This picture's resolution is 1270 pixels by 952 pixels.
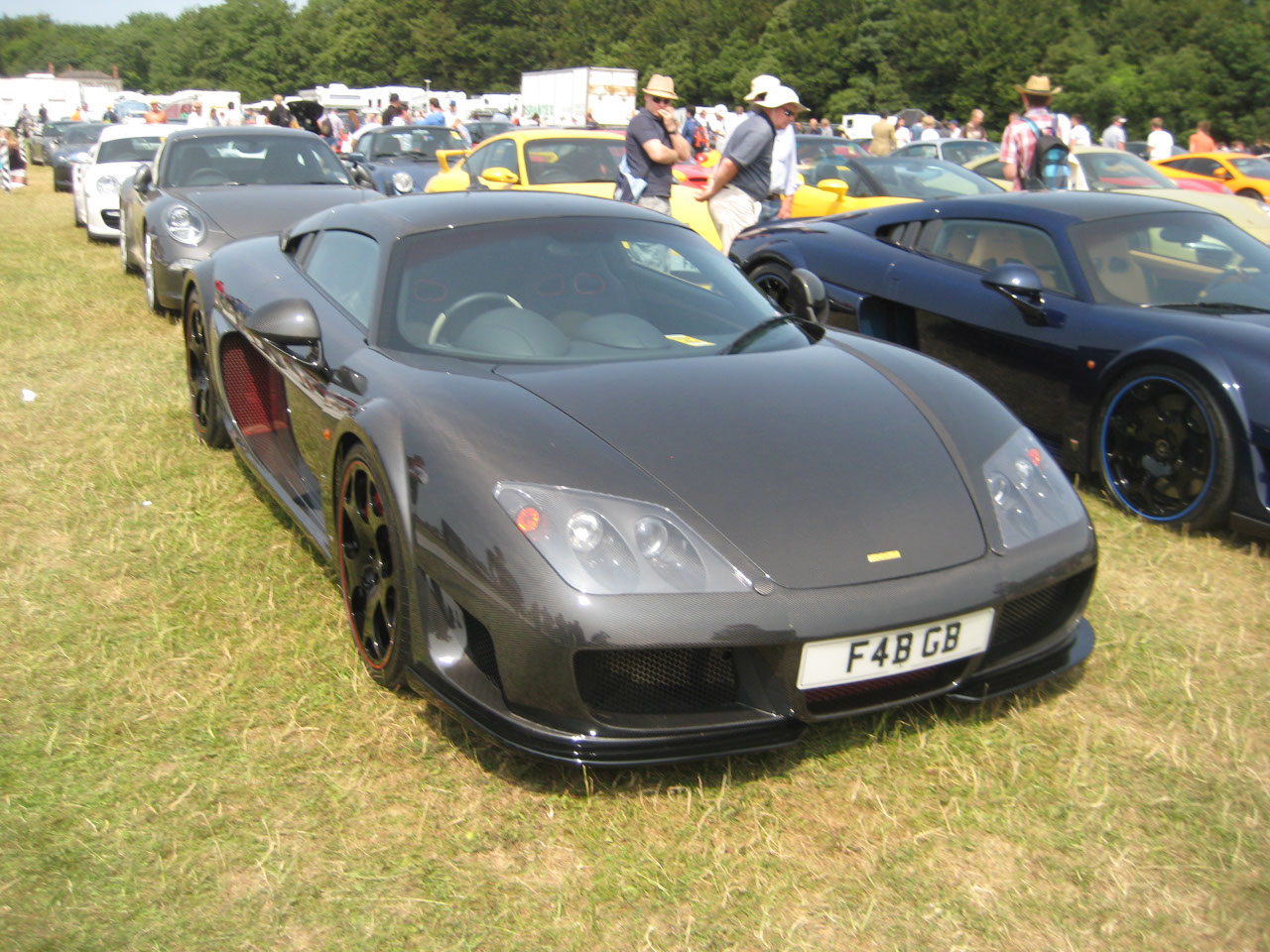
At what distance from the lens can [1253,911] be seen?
88.5 inches

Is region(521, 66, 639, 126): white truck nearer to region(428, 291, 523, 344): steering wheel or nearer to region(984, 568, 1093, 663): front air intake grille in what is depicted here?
region(428, 291, 523, 344): steering wheel

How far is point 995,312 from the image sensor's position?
503cm

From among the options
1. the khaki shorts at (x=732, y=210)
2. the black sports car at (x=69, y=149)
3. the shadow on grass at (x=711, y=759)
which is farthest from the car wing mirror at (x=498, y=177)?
the black sports car at (x=69, y=149)

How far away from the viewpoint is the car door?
4.78 m

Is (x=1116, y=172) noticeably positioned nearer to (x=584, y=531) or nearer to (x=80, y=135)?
(x=584, y=531)

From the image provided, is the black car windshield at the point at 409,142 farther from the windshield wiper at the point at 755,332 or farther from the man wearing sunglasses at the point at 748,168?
the windshield wiper at the point at 755,332

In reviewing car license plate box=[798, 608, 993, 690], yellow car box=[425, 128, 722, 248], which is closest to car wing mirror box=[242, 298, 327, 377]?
car license plate box=[798, 608, 993, 690]

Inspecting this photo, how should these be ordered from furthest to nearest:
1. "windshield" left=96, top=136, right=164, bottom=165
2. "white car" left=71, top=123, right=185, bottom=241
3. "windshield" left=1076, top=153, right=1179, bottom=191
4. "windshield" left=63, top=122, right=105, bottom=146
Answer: "windshield" left=63, top=122, right=105, bottom=146, "windshield" left=96, top=136, right=164, bottom=165, "white car" left=71, top=123, right=185, bottom=241, "windshield" left=1076, top=153, right=1179, bottom=191

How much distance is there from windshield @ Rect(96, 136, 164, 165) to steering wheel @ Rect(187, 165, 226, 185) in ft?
14.7

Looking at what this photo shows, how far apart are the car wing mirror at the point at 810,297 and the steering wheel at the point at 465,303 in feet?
4.27

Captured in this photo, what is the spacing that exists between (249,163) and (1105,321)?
20.7 ft

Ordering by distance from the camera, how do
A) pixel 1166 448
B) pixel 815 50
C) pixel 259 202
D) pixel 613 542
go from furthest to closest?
pixel 815 50
pixel 259 202
pixel 1166 448
pixel 613 542

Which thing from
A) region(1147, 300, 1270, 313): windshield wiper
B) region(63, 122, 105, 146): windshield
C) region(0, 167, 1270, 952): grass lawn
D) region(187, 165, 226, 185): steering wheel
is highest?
region(187, 165, 226, 185): steering wheel

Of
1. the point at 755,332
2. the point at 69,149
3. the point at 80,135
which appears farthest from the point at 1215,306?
the point at 80,135
